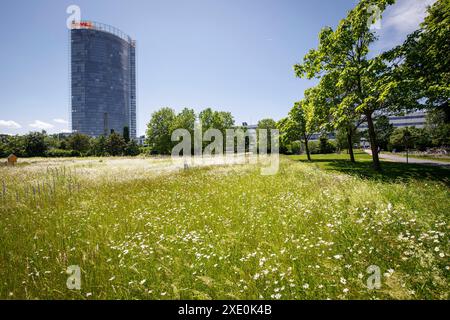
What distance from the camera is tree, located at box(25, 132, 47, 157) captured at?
58.5 meters

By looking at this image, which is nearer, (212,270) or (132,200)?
(212,270)

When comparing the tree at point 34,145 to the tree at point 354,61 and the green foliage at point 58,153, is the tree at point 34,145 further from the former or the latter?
the tree at point 354,61

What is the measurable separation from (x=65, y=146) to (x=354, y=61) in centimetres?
9038

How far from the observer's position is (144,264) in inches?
160

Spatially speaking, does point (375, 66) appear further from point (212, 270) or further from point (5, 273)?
point (5, 273)

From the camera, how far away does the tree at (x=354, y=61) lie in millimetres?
15242

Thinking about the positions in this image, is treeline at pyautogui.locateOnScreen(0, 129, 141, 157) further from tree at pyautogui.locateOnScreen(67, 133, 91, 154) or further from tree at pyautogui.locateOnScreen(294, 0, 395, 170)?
tree at pyautogui.locateOnScreen(294, 0, 395, 170)

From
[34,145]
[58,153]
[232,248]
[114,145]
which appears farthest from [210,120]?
[232,248]

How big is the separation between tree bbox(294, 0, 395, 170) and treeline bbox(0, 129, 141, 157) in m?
71.3

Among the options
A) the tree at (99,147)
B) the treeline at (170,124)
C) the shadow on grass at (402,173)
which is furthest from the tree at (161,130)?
the shadow on grass at (402,173)

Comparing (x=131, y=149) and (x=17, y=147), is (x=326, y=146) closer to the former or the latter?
(x=131, y=149)

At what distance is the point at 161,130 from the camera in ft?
192

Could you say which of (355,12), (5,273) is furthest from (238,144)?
(5,273)
